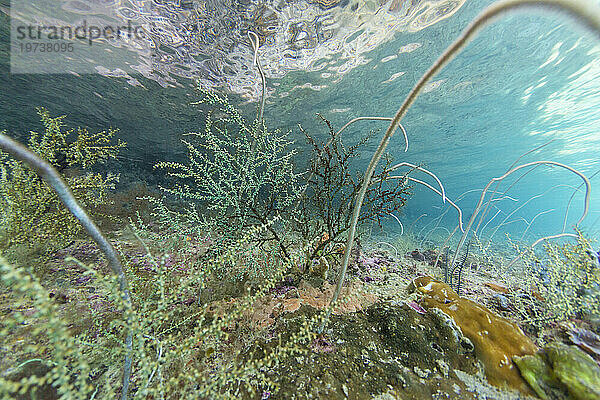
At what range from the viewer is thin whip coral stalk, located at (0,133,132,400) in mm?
977

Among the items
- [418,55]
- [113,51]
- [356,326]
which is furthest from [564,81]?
[113,51]

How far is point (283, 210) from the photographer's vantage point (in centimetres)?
283

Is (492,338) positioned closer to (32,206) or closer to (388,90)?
(32,206)

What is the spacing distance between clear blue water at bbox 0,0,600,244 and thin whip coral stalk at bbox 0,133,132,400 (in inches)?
332

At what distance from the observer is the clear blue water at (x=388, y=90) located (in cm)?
788

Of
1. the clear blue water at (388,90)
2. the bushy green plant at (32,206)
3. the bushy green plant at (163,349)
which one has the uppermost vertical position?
the clear blue water at (388,90)

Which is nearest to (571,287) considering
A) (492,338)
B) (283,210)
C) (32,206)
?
(492,338)

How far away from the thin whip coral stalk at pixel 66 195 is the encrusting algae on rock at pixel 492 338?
3.03 m

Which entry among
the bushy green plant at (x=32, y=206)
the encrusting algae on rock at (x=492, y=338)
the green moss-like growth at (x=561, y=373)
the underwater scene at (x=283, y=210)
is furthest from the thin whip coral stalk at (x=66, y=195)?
the bushy green plant at (x=32, y=206)

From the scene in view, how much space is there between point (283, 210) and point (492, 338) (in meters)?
2.67

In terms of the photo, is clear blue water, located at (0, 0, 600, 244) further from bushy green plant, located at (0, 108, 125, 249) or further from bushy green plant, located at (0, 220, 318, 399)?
bushy green plant, located at (0, 220, 318, 399)

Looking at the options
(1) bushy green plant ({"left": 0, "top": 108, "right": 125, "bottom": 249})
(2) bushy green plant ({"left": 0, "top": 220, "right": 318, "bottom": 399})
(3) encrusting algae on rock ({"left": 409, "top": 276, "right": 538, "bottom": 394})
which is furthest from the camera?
(1) bushy green plant ({"left": 0, "top": 108, "right": 125, "bottom": 249})

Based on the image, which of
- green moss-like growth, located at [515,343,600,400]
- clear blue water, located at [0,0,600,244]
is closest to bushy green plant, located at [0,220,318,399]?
green moss-like growth, located at [515,343,600,400]

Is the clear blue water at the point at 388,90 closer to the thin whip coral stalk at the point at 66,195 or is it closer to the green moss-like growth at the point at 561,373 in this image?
the green moss-like growth at the point at 561,373
